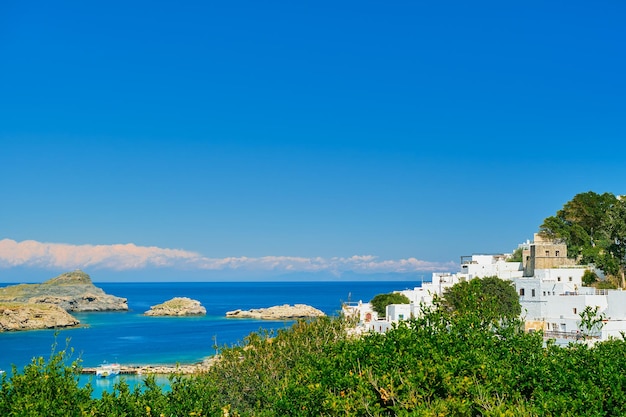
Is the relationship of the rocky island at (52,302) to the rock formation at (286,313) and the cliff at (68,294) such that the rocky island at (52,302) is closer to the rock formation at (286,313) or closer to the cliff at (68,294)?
the cliff at (68,294)

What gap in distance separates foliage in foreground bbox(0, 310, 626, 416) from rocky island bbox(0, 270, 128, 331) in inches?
3776

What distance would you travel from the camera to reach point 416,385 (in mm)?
15430

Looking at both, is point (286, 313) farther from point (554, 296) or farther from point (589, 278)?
point (554, 296)

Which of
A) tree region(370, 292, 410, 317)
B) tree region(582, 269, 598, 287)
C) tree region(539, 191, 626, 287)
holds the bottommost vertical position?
tree region(370, 292, 410, 317)

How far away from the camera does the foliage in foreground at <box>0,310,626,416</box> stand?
1379cm

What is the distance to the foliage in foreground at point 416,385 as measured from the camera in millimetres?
13789

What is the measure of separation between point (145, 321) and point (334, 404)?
388ft

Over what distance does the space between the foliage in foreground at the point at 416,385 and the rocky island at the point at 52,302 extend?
3776 inches

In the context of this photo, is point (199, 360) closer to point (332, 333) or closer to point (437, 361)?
point (332, 333)

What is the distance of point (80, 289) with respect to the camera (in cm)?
16038

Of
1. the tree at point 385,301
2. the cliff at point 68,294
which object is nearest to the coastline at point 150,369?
the tree at point 385,301

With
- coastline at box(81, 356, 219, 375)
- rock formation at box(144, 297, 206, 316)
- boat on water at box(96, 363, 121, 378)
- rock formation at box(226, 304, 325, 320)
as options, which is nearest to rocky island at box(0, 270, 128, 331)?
rock formation at box(144, 297, 206, 316)

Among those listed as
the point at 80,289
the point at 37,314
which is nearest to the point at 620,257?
the point at 37,314

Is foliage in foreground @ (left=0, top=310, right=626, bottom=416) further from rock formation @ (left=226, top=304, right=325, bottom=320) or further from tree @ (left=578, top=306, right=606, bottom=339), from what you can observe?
rock formation @ (left=226, top=304, right=325, bottom=320)
